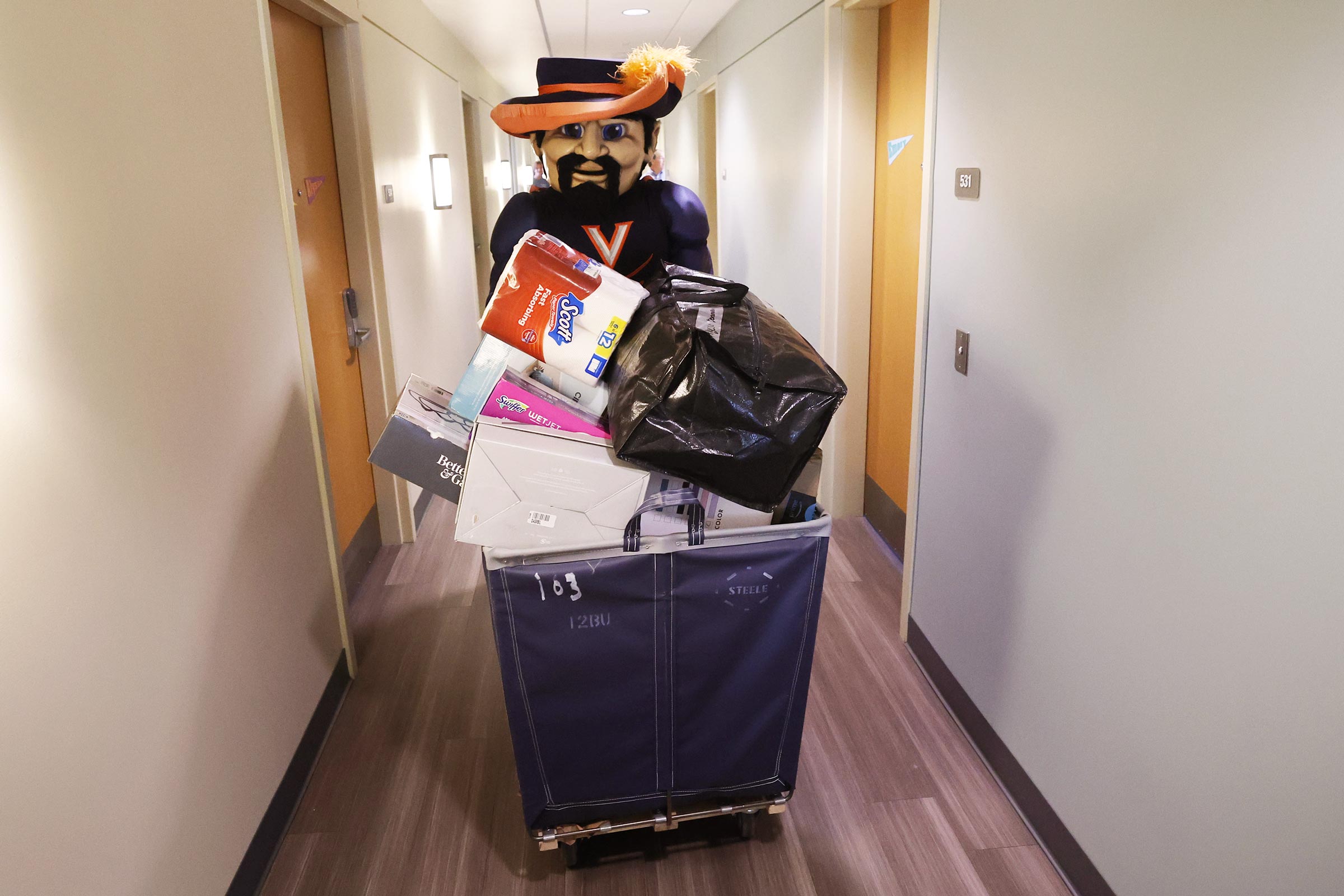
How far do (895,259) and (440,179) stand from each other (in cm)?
261

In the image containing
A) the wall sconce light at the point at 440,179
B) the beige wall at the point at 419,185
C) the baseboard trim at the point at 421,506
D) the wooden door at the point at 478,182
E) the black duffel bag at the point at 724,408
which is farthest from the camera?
the wooden door at the point at 478,182

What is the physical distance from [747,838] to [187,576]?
51.8 inches

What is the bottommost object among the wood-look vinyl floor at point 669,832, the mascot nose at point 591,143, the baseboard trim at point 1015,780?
the wood-look vinyl floor at point 669,832

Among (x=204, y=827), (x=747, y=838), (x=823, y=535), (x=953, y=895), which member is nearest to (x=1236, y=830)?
(x=953, y=895)

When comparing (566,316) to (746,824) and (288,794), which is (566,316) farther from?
(288,794)

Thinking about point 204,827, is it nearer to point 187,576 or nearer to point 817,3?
point 187,576

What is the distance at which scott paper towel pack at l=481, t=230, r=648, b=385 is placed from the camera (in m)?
1.69

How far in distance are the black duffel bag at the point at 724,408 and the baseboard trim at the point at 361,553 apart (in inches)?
75.3

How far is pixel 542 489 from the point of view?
1.60m

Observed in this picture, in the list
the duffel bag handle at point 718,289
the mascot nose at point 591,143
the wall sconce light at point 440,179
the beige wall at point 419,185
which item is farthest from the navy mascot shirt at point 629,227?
the wall sconce light at point 440,179

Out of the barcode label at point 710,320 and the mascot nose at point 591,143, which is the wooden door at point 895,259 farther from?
the barcode label at point 710,320

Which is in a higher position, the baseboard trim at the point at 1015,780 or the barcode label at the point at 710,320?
the barcode label at the point at 710,320

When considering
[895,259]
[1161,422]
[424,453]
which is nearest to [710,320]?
[424,453]

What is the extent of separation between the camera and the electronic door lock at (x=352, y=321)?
11.1 ft
